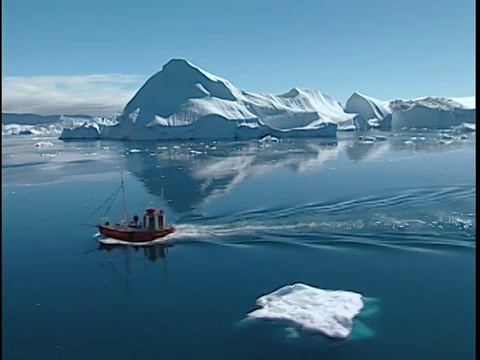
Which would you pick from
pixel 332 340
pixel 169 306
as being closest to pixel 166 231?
pixel 169 306

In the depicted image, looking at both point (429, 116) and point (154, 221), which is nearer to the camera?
point (154, 221)

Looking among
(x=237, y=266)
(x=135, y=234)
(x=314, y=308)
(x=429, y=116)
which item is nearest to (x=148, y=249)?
(x=135, y=234)

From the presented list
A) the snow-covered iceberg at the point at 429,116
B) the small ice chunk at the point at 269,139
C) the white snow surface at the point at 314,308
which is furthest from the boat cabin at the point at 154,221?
the snow-covered iceberg at the point at 429,116

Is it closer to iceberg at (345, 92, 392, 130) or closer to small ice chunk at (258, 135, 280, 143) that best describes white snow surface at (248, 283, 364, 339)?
small ice chunk at (258, 135, 280, 143)

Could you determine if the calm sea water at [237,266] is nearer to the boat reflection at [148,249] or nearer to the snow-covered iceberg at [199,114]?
the boat reflection at [148,249]

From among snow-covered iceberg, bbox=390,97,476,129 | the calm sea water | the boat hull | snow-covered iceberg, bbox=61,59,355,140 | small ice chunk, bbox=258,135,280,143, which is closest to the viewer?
the calm sea water

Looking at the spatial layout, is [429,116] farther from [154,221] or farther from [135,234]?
[135,234]

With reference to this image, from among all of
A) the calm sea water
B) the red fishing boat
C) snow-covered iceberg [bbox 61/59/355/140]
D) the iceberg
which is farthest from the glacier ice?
the red fishing boat
